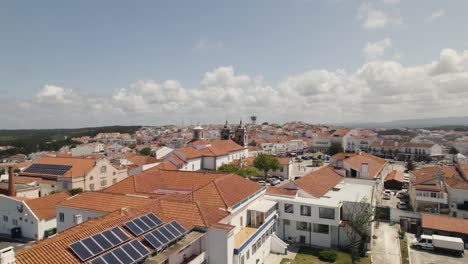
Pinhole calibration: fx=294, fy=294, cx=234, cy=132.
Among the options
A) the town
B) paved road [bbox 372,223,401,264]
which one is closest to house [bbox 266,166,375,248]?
the town

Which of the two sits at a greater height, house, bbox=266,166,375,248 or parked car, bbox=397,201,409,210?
house, bbox=266,166,375,248

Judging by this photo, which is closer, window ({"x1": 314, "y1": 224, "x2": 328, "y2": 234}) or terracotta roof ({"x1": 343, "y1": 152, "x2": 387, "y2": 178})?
window ({"x1": 314, "y1": 224, "x2": 328, "y2": 234})

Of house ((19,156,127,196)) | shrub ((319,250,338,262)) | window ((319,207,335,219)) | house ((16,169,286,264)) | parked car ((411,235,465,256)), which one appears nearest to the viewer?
house ((16,169,286,264))

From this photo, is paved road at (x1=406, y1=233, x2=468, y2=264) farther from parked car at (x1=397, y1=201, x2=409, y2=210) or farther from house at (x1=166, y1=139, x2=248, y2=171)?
house at (x1=166, y1=139, x2=248, y2=171)

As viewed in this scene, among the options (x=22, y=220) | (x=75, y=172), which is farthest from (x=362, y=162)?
(x=22, y=220)

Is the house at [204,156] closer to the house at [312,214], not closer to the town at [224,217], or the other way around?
the town at [224,217]

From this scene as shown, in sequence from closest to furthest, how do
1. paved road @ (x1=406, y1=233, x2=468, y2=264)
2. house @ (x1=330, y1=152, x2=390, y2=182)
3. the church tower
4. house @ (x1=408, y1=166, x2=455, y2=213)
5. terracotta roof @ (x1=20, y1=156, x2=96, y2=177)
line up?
1. paved road @ (x1=406, y1=233, x2=468, y2=264)
2. house @ (x1=408, y1=166, x2=455, y2=213)
3. house @ (x1=330, y1=152, x2=390, y2=182)
4. terracotta roof @ (x1=20, y1=156, x2=96, y2=177)
5. the church tower
